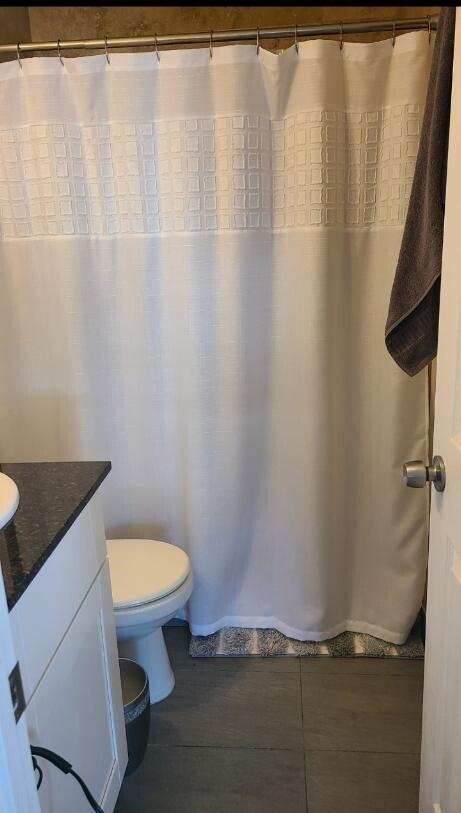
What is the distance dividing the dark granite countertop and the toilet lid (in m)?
0.45

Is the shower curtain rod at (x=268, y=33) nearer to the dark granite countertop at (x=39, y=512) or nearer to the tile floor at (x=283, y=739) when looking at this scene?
the dark granite countertop at (x=39, y=512)

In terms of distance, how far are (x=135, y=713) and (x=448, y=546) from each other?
3.21ft

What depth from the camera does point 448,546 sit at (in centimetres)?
109

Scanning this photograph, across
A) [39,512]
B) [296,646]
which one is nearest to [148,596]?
[39,512]

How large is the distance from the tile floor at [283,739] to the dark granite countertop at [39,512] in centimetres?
87

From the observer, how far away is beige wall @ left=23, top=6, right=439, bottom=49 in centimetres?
202

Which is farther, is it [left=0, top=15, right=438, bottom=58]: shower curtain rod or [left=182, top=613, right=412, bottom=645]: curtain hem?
[left=182, top=613, right=412, bottom=645]: curtain hem

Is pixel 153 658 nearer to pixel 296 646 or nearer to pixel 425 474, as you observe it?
pixel 296 646

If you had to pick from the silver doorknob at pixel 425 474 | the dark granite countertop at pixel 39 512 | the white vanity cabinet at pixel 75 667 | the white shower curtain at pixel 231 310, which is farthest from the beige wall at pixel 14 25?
the silver doorknob at pixel 425 474

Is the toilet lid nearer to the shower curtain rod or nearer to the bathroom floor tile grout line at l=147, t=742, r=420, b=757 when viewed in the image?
the bathroom floor tile grout line at l=147, t=742, r=420, b=757

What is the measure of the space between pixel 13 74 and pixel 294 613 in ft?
6.28

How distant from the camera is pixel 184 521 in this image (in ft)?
6.98

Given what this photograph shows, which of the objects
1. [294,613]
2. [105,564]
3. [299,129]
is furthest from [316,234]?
[294,613]

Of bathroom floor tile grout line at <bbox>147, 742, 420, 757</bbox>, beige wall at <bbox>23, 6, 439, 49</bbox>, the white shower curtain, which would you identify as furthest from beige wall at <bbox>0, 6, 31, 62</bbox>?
bathroom floor tile grout line at <bbox>147, 742, 420, 757</bbox>
